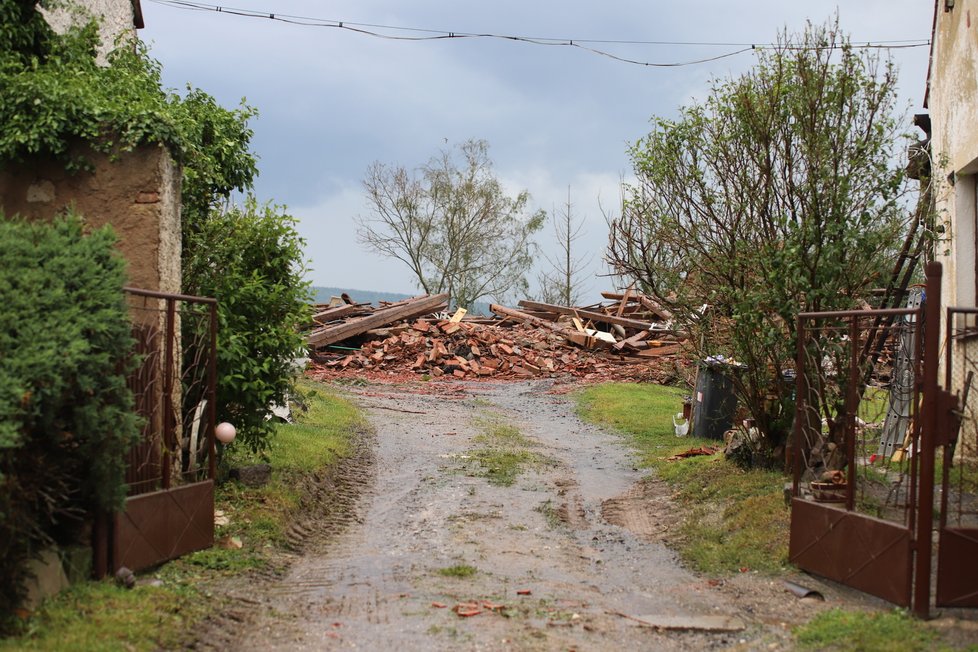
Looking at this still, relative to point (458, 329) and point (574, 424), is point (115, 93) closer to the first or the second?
point (574, 424)

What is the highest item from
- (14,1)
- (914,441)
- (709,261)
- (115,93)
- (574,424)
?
(14,1)

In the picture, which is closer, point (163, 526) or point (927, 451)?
point (927, 451)

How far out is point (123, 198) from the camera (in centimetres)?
770

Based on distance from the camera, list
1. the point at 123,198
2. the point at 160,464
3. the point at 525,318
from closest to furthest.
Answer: the point at 160,464 → the point at 123,198 → the point at 525,318

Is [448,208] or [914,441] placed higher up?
[448,208]

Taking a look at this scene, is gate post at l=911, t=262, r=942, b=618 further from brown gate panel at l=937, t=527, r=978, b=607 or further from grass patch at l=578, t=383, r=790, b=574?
grass patch at l=578, t=383, r=790, b=574

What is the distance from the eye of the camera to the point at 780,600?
6285mm

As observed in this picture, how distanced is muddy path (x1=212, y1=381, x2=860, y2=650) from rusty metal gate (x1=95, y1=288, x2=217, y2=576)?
0.83 metres

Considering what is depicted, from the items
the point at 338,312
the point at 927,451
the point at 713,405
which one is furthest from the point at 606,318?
the point at 927,451

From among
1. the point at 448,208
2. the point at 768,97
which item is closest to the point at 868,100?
the point at 768,97

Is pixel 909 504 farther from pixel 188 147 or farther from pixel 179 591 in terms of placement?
pixel 188 147

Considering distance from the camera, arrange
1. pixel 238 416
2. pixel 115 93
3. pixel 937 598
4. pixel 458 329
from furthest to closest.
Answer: pixel 458 329 → pixel 238 416 → pixel 115 93 → pixel 937 598

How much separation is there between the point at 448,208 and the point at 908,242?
37868mm

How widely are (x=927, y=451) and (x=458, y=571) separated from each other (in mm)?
3345
